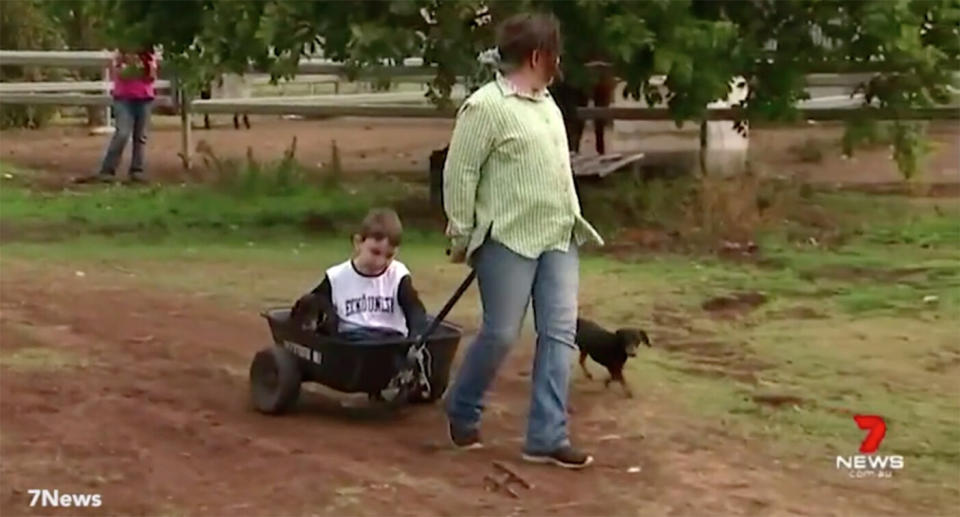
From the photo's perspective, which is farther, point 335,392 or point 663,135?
point 663,135

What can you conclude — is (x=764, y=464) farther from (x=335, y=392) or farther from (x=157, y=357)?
(x=157, y=357)

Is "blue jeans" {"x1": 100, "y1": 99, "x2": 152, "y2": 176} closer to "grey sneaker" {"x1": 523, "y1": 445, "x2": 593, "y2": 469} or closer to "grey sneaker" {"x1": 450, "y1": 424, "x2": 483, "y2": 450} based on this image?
"grey sneaker" {"x1": 450, "y1": 424, "x2": 483, "y2": 450}

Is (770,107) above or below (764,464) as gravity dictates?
above

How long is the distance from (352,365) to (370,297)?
0.37 m

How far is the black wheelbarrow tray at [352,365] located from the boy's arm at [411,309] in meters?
0.08

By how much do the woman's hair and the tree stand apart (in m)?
4.85

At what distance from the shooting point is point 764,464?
652cm

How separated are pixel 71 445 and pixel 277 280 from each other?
3.98 m

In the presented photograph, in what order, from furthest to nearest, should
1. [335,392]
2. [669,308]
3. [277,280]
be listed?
[277,280] < [669,308] < [335,392]

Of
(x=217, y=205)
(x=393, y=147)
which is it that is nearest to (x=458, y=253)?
(x=217, y=205)

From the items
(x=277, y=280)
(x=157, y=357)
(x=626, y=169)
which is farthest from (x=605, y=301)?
(x=626, y=169)

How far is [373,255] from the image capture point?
7.11 meters

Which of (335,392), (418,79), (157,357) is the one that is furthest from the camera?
(418,79)

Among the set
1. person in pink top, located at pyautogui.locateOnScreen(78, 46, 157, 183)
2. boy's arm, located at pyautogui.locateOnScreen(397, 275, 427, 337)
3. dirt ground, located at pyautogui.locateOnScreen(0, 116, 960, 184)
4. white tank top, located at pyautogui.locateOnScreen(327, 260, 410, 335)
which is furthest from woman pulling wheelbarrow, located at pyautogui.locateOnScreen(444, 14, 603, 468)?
person in pink top, located at pyautogui.locateOnScreen(78, 46, 157, 183)
